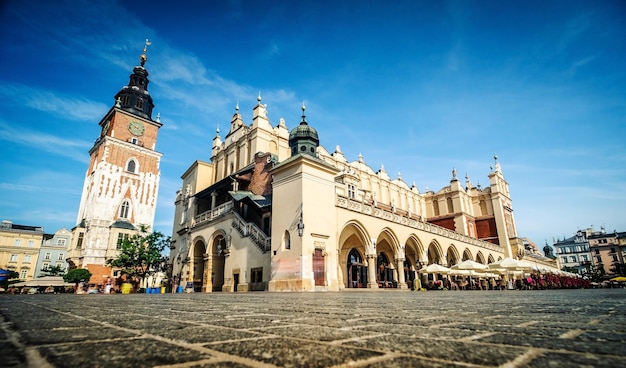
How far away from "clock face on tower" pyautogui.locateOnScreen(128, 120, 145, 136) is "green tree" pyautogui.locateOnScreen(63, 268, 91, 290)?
71.4 ft

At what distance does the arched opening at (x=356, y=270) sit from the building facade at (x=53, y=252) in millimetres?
64050

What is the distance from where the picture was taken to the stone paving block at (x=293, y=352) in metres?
1.22

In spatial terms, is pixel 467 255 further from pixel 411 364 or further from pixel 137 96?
pixel 137 96

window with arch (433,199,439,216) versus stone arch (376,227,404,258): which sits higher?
window with arch (433,199,439,216)

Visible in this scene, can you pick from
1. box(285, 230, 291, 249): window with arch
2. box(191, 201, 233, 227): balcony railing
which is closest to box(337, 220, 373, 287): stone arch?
box(285, 230, 291, 249): window with arch

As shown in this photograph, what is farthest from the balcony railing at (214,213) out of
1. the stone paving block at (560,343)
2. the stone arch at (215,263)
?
the stone paving block at (560,343)

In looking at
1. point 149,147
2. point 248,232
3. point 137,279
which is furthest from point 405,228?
point 149,147

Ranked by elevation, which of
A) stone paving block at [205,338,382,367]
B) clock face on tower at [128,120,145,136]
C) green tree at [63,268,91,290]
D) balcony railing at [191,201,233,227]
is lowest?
stone paving block at [205,338,382,367]

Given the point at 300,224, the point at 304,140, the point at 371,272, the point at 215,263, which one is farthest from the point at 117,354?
the point at 215,263

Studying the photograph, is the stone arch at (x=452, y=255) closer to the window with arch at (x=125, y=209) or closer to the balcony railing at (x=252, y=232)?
the balcony railing at (x=252, y=232)

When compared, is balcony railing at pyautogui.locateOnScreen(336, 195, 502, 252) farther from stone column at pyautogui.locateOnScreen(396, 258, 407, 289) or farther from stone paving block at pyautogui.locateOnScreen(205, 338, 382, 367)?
stone paving block at pyautogui.locateOnScreen(205, 338, 382, 367)

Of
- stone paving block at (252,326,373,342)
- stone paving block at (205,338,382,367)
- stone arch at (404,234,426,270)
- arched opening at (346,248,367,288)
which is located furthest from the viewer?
stone arch at (404,234,426,270)

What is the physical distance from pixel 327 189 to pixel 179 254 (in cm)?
1801

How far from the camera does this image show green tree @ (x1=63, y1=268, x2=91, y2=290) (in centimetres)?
3394
